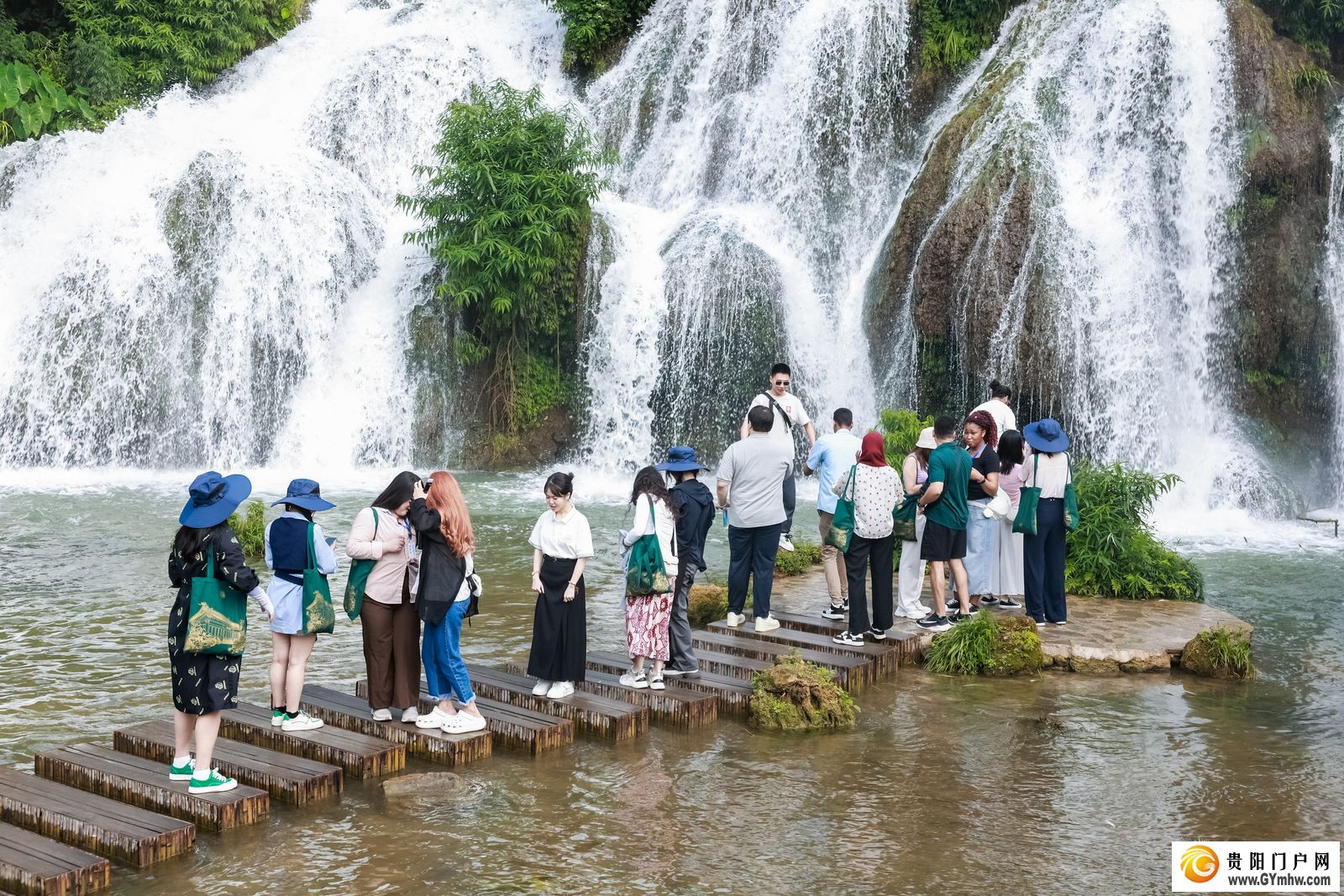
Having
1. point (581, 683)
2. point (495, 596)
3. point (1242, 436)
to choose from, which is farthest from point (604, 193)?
point (581, 683)

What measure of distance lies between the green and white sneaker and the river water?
0.29m

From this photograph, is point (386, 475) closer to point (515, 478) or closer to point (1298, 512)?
point (515, 478)

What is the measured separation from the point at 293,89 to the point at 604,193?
25.9 ft

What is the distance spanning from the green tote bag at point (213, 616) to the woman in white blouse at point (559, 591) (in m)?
1.90

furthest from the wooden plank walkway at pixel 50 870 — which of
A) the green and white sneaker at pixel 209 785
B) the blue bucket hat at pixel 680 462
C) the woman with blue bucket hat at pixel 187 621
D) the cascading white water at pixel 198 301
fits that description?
the cascading white water at pixel 198 301

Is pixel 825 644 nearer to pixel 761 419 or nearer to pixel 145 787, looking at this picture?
pixel 761 419

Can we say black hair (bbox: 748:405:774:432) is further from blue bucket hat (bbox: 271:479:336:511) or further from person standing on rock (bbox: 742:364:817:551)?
blue bucket hat (bbox: 271:479:336:511)

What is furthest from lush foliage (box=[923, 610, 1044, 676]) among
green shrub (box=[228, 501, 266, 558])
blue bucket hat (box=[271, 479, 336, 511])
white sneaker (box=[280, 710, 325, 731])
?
green shrub (box=[228, 501, 266, 558])

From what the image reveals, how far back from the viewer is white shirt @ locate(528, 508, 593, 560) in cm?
804

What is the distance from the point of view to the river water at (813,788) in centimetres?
594

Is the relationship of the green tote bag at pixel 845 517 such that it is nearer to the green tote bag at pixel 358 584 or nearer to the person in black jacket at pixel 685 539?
the person in black jacket at pixel 685 539

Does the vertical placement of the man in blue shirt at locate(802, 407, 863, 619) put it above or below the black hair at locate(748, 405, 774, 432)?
below

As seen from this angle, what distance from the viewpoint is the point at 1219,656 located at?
9.48m

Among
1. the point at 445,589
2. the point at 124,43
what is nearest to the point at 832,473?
the point at 445,589
